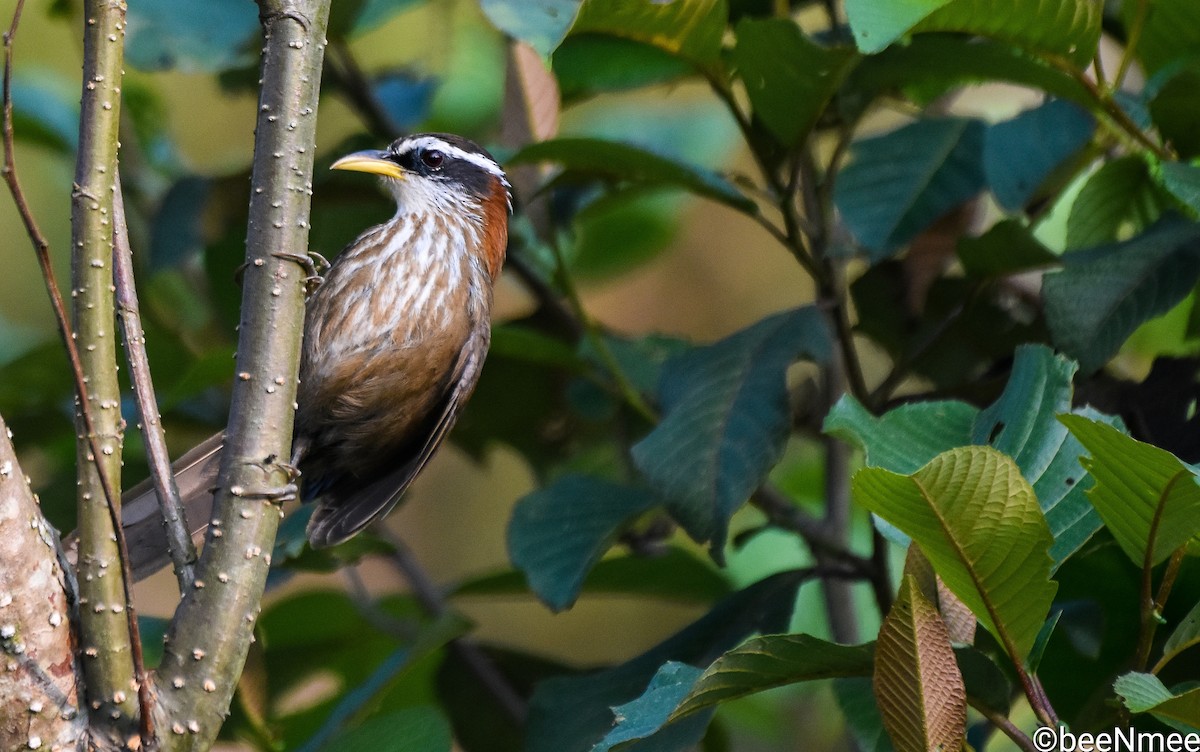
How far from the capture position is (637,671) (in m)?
2.86

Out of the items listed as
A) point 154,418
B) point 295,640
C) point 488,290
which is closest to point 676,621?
point 295,640

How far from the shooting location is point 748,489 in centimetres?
274

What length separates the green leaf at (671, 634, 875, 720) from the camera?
6.74ft

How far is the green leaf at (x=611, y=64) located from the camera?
2.98 m

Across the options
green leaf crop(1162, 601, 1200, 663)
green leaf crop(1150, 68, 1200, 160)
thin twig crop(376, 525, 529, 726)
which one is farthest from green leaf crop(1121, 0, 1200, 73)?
thin twig crop(376, 525, 529, 726)

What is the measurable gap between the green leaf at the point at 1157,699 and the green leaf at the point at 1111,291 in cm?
100

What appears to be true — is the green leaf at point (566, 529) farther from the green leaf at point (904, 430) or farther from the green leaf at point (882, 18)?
the green leaf at point (882, 18)

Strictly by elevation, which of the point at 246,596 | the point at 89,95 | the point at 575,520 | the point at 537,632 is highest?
the point at 89,95

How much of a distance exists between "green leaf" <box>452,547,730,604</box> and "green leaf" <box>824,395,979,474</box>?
1.36 m

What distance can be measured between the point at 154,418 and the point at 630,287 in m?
4.87

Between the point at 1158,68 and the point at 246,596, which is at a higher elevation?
the point at 1158,68

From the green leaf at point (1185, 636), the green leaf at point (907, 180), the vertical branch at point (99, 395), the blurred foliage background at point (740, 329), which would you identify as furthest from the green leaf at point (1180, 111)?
the vertical branch at point (99, 395)

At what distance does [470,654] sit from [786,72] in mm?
1892

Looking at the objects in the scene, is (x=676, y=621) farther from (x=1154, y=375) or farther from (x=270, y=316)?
(x=270, y=316)
